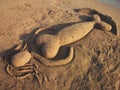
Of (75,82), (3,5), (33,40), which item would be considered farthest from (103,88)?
(3,5)

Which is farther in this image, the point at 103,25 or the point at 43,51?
the point at 103,25

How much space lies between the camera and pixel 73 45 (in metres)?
6.53

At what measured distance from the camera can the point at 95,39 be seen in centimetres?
689

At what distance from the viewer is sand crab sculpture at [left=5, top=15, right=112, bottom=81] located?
554 cm

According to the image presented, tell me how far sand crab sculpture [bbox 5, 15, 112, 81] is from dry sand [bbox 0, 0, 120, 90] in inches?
6.3

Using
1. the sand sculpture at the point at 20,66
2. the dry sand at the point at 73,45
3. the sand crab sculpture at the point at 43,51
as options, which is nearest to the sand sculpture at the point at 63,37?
the sand crab sculpture at the point at 43,51

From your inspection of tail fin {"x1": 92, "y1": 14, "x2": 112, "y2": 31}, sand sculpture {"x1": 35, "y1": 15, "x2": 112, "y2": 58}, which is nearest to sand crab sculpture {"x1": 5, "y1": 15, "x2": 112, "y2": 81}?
A: sand sculpture {"x1": 35, "y1": 15, "x2": 112, "y2": 58}

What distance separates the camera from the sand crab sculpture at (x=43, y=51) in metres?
5.54

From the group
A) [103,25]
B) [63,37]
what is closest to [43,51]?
[63,37]

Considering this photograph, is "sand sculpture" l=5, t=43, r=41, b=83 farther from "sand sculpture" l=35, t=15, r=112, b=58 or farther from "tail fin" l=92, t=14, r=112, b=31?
"tail fin" l=92, t=14, r=112, b=31

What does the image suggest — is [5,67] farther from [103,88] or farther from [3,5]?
[3,5]

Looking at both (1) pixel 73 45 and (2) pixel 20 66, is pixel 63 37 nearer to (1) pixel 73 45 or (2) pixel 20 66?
(1) pixel 73 45

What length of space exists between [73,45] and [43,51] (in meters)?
1.11

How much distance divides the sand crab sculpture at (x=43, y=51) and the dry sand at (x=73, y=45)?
160mm
